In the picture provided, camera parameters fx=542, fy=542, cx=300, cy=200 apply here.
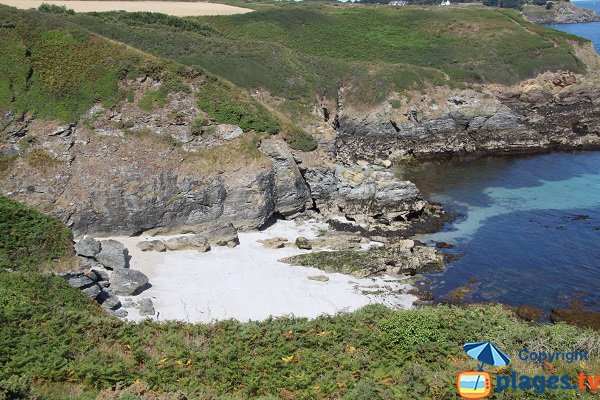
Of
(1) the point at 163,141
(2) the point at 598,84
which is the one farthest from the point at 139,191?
(2) the point at 598,84

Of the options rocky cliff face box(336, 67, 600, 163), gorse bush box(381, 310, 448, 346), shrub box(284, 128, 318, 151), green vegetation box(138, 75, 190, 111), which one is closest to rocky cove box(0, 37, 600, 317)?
green vegetation box(138, 75, 190, 111)

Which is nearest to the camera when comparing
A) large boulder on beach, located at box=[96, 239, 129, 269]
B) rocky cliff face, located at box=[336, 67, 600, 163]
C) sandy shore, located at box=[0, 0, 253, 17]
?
large boulder on beach, located at box=[96, 239, 129, 269]

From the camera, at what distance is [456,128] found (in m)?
72.2

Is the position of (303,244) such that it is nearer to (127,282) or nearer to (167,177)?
(167,177)

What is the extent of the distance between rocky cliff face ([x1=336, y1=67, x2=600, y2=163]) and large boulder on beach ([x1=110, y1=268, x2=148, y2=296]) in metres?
38.3

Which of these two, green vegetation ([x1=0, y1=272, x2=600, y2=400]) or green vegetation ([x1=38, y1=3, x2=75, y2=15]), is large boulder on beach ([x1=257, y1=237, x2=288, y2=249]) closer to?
green vegetation ([x1=0, y1=272, x2=600, y2=400])

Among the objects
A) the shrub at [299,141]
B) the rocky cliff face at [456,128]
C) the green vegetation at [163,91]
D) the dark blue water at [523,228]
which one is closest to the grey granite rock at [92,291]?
the dark blue water at [523,228]

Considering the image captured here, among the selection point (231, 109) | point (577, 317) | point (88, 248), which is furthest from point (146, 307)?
point (577, 317)

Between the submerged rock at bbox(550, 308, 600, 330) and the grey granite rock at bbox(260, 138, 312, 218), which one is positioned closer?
the submerged rock at bbox(550, 308, 600, 330)

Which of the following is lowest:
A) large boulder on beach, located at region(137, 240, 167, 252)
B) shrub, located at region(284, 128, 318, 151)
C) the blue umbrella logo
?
large boulder on beach, located at region(137, 240, 167, 252)

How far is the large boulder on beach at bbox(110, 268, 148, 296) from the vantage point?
31797 millimetres

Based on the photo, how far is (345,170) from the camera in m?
50.1

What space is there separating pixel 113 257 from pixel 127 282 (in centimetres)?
363

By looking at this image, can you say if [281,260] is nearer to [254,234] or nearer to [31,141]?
[254,234]
